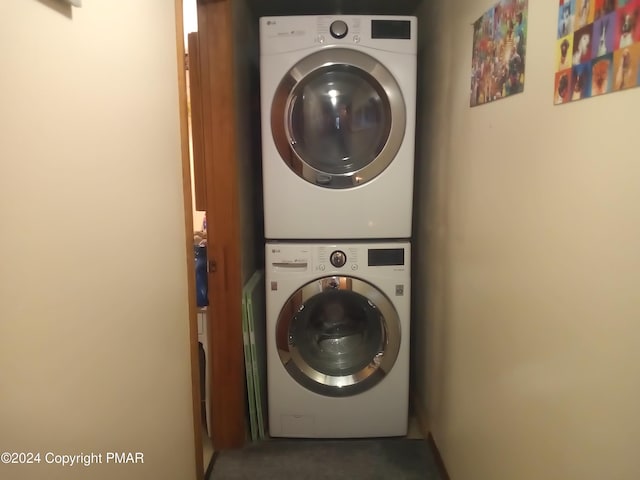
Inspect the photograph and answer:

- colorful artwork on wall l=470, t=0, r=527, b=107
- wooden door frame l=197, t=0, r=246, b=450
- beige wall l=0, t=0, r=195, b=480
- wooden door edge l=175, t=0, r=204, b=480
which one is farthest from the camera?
wooden door frame l=197, t=0, r=246, b=450

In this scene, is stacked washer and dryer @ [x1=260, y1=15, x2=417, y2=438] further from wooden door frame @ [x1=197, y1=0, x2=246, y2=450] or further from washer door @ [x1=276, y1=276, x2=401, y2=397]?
wooden door frame @ [x1=197, y1=0, x2=246, y2=450]

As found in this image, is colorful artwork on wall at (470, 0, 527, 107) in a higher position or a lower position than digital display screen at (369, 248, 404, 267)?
higher

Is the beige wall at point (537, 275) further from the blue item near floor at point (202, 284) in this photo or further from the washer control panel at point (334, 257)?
the blue item near floor at point (202, 284)

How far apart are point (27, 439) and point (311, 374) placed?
4.85 feet

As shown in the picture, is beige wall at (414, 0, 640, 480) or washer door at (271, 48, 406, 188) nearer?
beige wall at (414, 0, 640, 480)

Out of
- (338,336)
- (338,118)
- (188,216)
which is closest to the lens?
(188,216)

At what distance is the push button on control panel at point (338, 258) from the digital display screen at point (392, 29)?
35.1 inches

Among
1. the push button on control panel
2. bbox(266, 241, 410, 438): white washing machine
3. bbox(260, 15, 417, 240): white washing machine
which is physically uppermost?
bbox(260, 15, 417, 240): white washing machine

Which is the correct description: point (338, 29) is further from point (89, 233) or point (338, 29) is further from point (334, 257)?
point (89, 233)

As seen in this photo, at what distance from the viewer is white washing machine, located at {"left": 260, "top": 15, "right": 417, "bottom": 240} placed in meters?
1.93

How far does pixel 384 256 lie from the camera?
2.05 metres

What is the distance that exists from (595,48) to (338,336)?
163cm

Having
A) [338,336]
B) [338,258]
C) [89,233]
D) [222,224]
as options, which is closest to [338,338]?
[338,336]

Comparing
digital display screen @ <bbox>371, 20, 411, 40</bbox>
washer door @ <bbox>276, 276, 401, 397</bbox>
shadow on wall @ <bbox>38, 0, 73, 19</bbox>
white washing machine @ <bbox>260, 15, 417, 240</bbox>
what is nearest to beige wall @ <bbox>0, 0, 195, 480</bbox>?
shadow on wall @ <bbox>38, 0, 73, 19</bbox>
